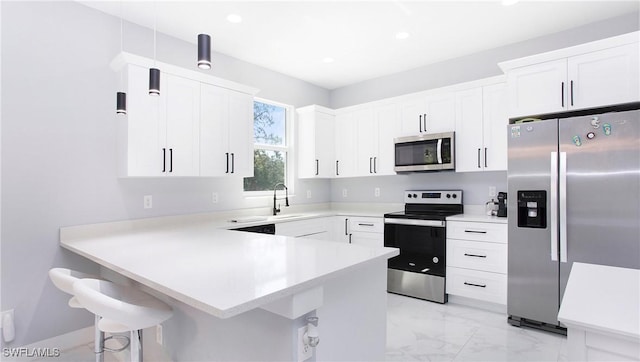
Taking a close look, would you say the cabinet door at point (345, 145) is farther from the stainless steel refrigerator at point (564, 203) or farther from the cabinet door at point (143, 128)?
the cabinet door at point (143, 128)

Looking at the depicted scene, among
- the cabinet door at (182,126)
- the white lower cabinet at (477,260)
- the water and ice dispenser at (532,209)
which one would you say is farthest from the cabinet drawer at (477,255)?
the cabinet door at (182,126)

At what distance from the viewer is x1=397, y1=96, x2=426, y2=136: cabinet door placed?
3916 mm

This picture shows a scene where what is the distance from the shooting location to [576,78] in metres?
2.75

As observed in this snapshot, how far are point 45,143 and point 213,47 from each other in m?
1.80

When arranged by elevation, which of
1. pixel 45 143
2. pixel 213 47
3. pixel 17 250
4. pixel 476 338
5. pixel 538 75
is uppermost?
pixel 213 47

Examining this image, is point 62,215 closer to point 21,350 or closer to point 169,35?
point 21,350

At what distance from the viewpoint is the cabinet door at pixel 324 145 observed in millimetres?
4523

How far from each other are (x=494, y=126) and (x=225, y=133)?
2.75 meters

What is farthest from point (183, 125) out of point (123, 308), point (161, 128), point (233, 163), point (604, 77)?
point (604, 77)

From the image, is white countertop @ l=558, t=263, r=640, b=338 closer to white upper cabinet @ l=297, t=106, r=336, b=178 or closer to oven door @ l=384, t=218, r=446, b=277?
oven door @ l=384, t=218, r=446, b=277

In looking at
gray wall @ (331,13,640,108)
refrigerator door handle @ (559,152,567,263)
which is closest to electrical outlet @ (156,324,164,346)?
refrigerator door handle @ (559,152,567,263)

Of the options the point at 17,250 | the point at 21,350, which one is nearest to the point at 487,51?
the point at 17,250

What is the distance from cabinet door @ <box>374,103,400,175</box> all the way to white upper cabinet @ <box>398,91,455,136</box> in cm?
9

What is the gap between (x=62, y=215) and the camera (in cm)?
262
